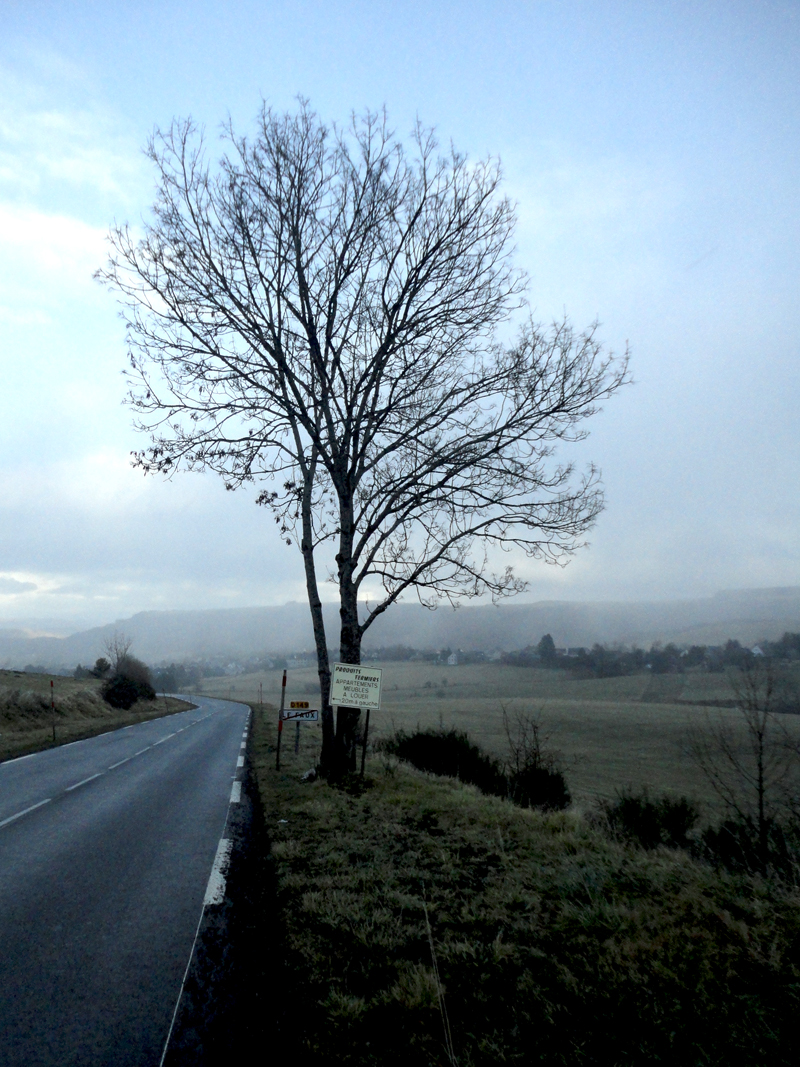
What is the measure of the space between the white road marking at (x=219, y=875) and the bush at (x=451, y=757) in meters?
6.99

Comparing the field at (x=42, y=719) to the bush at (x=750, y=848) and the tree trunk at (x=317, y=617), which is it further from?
the bush at (x=750, y=848)

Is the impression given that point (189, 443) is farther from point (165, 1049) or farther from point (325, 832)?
point (165, 1049)

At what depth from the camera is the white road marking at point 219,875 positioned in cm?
588

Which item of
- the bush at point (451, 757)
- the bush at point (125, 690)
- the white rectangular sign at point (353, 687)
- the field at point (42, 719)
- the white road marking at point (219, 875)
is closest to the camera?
the white road marking at point (219, 875)

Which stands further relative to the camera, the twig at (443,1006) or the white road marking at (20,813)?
the white road marking at (20,813)

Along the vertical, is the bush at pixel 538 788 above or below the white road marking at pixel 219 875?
below

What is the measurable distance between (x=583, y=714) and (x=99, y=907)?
5792 cm

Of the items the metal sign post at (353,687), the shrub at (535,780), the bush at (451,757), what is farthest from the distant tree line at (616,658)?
the metal sign post at (353,687)

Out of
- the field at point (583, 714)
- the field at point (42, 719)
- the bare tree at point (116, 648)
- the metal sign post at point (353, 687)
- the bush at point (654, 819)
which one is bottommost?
the field at point (583, 714)

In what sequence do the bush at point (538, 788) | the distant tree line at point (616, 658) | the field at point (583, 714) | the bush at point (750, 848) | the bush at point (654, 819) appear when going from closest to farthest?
the bush at point (750, 848) → the bush at point (654, 819) → the bush at point (538, 788) → the field at point (583, 714) → the distant tree line at point (616, 658)

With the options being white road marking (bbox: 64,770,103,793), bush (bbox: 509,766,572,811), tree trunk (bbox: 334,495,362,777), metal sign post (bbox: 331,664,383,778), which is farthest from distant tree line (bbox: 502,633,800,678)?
white road marking (bbox: 64,770,103,793)

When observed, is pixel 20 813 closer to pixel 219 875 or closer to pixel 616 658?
pixel 219 875

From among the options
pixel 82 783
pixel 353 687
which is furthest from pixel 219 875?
pixel 82 783

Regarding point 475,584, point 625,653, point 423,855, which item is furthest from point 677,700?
point 423,855
